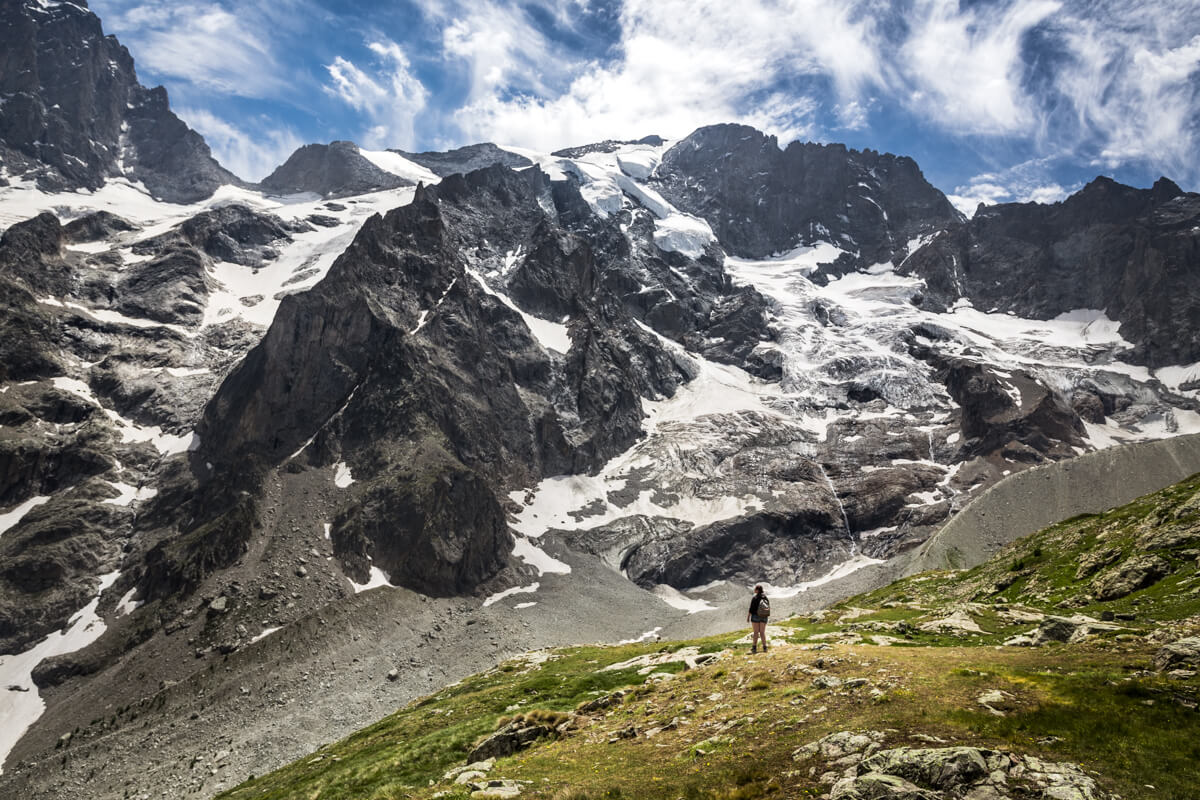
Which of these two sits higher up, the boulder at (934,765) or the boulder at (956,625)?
the boulder at (934,765)

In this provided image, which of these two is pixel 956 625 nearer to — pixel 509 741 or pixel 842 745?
pixel 842 745

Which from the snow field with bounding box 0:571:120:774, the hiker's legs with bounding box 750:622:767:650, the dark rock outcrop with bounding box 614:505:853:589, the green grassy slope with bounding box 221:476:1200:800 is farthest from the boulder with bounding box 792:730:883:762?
the dark rock outcrop with bounding box 614:505:853:589

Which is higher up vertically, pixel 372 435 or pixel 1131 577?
pixel 372 435

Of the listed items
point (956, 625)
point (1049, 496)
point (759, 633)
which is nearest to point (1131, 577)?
point (956, 625)

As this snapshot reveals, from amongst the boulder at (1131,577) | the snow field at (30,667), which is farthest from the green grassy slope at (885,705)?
the snow field at (30,667)

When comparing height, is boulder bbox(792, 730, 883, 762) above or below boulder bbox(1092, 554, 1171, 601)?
above

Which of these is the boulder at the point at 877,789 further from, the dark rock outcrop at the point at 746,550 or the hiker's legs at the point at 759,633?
the dark rock outcrop at the point at 746,550

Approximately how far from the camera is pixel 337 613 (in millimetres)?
121438

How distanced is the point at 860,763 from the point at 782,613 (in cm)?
12857

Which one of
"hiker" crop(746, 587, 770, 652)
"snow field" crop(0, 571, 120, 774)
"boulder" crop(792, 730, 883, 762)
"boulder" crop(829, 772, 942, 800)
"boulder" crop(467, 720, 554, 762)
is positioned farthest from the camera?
"snow field" crop(0, 571, 120, 774)

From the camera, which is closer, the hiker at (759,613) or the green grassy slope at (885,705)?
the green grassy slope at (885,705)

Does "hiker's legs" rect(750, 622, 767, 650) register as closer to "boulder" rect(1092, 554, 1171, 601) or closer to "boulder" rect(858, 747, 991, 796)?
"boulder" rect(858, 747, 991, 796)

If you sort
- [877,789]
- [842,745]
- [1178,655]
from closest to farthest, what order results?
1. [877,789]
2. [842,745]
3. [1178,655]

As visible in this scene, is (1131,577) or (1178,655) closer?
(1178,655)
